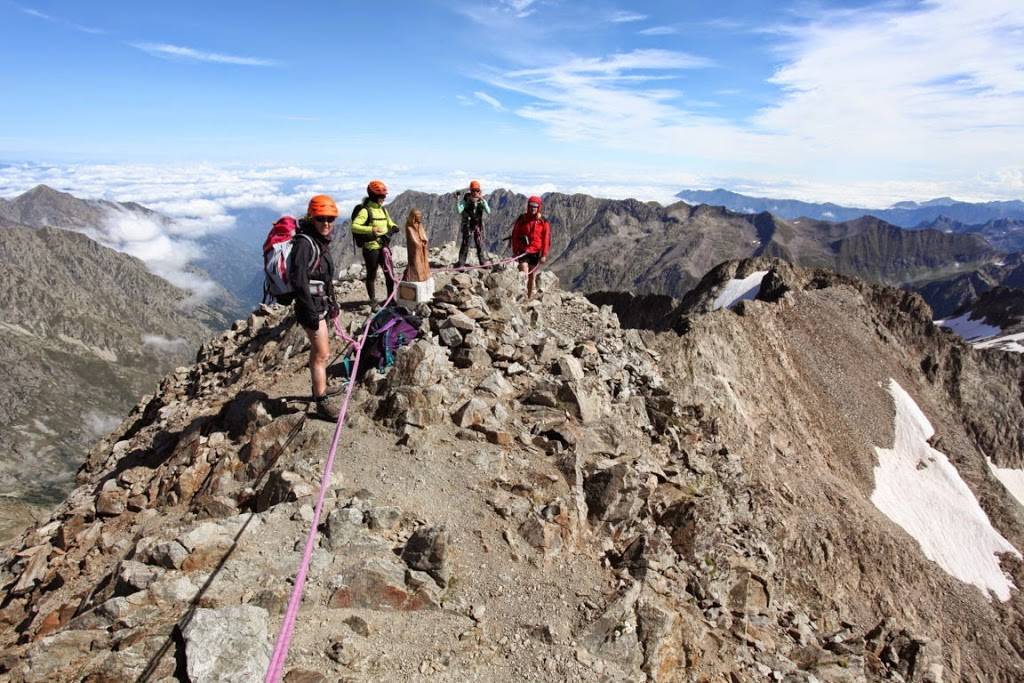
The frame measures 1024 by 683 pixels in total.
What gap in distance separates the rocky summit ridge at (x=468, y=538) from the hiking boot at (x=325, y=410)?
39cm

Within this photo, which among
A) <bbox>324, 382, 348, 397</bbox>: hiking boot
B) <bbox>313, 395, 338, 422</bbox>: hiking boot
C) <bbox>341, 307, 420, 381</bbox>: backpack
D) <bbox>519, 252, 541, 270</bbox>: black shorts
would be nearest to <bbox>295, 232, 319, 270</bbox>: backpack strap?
<bbox>313, 395, 338, 422</bbox>: hiking boot

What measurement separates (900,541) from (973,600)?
Answer: 326 inches

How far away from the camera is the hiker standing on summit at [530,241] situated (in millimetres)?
22953

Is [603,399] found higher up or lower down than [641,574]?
higher up

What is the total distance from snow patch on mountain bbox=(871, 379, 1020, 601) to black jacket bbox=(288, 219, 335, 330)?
4147cm

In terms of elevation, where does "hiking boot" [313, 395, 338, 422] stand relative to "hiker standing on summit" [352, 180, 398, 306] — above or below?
below

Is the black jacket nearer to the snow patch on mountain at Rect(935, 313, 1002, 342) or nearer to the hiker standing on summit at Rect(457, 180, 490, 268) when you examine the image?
the hiker standing on summit at Rect(457, 180, 490, 268)

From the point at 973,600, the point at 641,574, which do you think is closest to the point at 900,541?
the point at 973,600

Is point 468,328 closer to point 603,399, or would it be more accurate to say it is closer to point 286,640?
point 603,399

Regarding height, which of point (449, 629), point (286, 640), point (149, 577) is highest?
point (286, 640)

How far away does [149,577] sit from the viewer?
8250 mm

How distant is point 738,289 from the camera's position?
96750mm

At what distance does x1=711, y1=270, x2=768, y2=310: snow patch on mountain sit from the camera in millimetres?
94375

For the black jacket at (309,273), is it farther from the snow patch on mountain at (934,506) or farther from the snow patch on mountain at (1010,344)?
the snow patch on mountain at (1010,344)
